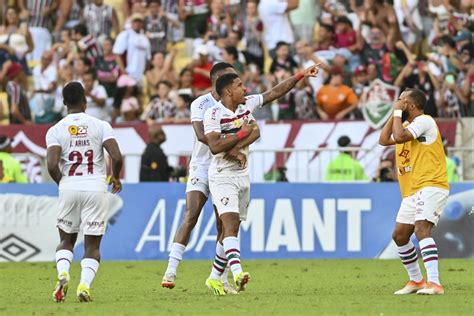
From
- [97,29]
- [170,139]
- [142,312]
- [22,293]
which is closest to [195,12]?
[97,29]

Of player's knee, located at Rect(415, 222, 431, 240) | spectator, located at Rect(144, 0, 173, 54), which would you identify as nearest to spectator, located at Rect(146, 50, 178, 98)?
spectator, located at Rect(144, 0, 173, 54)

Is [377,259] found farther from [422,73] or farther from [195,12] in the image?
[195,12]

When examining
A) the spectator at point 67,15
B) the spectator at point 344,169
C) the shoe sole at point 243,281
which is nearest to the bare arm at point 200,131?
the shoe sole at point 243,281

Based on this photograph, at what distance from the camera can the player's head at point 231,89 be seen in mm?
14258

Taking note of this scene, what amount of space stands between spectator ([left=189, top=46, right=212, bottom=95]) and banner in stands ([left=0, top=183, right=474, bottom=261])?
14.0ft

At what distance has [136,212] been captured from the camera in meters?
22.2

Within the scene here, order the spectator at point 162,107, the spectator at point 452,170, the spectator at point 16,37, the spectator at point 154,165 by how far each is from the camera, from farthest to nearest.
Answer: the spectator at point 16,37 < the spectator at point 162,107 < the spectator at point 154,165 < the spectator at point 452,170

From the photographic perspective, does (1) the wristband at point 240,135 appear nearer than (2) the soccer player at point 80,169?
No

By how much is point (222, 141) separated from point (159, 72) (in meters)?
12.7

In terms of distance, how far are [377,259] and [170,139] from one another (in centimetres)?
497

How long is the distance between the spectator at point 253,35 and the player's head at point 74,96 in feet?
43.0

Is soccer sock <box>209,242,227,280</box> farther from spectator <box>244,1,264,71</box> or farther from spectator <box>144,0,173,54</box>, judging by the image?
spectator <box>144,0,173,54</box>

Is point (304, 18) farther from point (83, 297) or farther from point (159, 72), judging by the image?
point (83, 297)

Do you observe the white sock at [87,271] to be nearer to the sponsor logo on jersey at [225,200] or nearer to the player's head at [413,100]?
the sponsor logo on jersey at [225,200]
